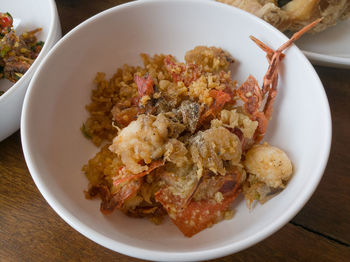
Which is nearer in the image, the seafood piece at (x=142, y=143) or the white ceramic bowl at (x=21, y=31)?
the seafood piece at (x=142, y=143)

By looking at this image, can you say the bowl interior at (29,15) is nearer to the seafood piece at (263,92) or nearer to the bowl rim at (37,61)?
the bowl rim at (37,61)

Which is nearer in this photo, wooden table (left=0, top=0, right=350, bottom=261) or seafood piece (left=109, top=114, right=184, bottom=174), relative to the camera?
seafood piece (left=109, top=114, right=184, bottom=174)

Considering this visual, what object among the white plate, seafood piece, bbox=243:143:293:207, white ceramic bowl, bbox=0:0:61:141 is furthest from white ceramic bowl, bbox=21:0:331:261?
the white plate

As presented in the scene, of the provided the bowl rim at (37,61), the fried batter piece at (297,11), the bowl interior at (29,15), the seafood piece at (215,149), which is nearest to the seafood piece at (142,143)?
the seafood piece at (215,149)

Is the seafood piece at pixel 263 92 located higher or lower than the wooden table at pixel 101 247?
higher

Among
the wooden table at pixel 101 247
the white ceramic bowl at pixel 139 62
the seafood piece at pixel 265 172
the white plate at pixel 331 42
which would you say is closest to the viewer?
the white ceramic bowl at pixel 139 62

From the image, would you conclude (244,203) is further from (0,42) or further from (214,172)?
(0,42)

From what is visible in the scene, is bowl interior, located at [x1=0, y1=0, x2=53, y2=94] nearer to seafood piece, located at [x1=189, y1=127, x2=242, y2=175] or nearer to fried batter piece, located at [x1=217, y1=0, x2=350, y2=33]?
fried batter piece, located at [x1=217, y1=0, x2=350, y2=33]
